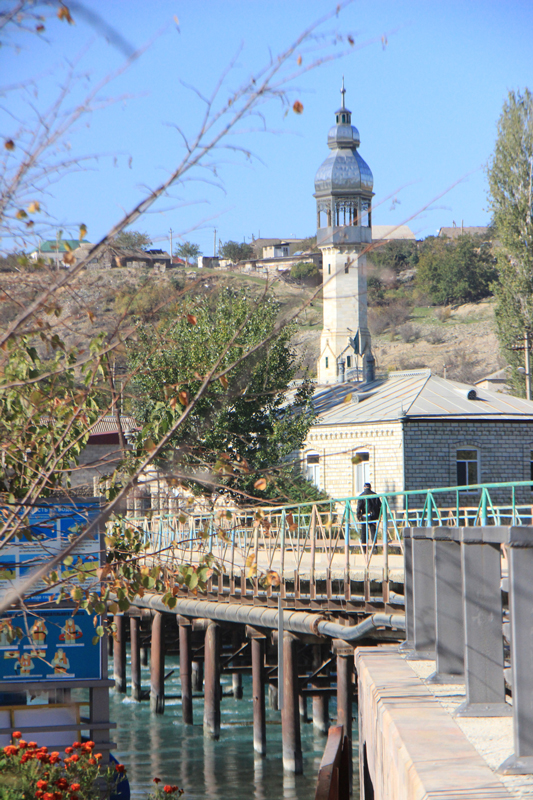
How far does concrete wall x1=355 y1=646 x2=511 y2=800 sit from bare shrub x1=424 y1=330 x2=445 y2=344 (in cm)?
7981

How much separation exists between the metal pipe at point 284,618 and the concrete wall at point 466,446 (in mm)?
12322

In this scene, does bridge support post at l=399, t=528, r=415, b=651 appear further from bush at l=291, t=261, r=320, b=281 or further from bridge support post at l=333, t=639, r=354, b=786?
bridge support post at l=333, t=639, r=354, b=786

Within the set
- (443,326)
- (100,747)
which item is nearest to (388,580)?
(100,747)

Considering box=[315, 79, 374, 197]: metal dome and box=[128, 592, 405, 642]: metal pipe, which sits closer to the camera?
box=[128, 592, 405, 642]: metal pipe

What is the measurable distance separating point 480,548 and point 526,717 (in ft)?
3.10

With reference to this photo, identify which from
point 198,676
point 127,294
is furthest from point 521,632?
point 198,676

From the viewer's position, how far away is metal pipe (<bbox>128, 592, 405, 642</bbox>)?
41.1 feet

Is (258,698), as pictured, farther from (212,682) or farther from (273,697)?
(273,697)

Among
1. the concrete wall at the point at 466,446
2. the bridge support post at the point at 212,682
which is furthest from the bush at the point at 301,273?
the concrete wall at the point at 466,446

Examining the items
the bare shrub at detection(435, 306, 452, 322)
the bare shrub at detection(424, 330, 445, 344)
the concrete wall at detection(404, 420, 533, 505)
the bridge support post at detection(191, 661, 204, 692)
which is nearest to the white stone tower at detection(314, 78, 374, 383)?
the concrete wall at detection(404, 420, 533, 505)

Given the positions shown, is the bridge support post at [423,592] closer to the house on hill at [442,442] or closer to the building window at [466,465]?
the house on hill at [442,442]

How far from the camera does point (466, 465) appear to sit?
30.2 m

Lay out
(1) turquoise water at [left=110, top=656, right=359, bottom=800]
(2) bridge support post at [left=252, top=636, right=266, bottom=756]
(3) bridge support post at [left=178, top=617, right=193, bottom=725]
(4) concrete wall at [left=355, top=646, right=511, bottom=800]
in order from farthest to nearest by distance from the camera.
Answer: (3) bridge support post at [left=178, top=617, right=193, bottom=725], (2) bridge support post at [left=252, top=636, right=266, bottom=756], (1) turquoise water at [left=110, top=656, right=359, bottom=800], (4) concrete wall at [left=355, top=646, right=511, bottom=800]

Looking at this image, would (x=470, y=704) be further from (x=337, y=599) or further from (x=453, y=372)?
(x=453, y=372)
